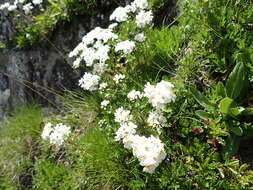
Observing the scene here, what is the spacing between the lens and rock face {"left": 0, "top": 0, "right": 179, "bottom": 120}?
168 inches

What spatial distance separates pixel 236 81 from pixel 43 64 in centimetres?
328

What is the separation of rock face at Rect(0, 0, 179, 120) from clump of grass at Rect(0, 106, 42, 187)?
393 mm

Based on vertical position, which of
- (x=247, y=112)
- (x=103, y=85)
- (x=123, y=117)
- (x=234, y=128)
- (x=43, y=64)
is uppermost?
(x=43, y=64)

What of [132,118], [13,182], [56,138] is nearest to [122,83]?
[132,118]

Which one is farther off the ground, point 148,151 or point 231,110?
point 231,110

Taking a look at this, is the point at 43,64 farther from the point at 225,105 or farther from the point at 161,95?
the point at 225,105

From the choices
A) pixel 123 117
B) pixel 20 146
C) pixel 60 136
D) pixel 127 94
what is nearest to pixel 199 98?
pixel 123 117

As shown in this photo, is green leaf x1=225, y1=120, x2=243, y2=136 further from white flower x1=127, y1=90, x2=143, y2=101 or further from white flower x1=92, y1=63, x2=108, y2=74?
white flower x1=92, y1=63, x2=108, y2=74

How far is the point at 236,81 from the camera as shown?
2182 mm

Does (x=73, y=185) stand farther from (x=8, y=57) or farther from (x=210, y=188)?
(x=8, y=57)

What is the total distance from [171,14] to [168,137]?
1701 millimetres

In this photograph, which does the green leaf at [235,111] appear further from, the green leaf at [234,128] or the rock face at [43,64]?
the rock face at [43,64]

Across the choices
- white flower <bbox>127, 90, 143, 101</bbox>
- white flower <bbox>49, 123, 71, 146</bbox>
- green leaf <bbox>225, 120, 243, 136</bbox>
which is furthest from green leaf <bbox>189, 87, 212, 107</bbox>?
white flower <bbox>49, 123, 71, 146</bbox>

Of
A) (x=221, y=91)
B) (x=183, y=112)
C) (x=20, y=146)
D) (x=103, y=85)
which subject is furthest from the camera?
(x=20, y=146)
